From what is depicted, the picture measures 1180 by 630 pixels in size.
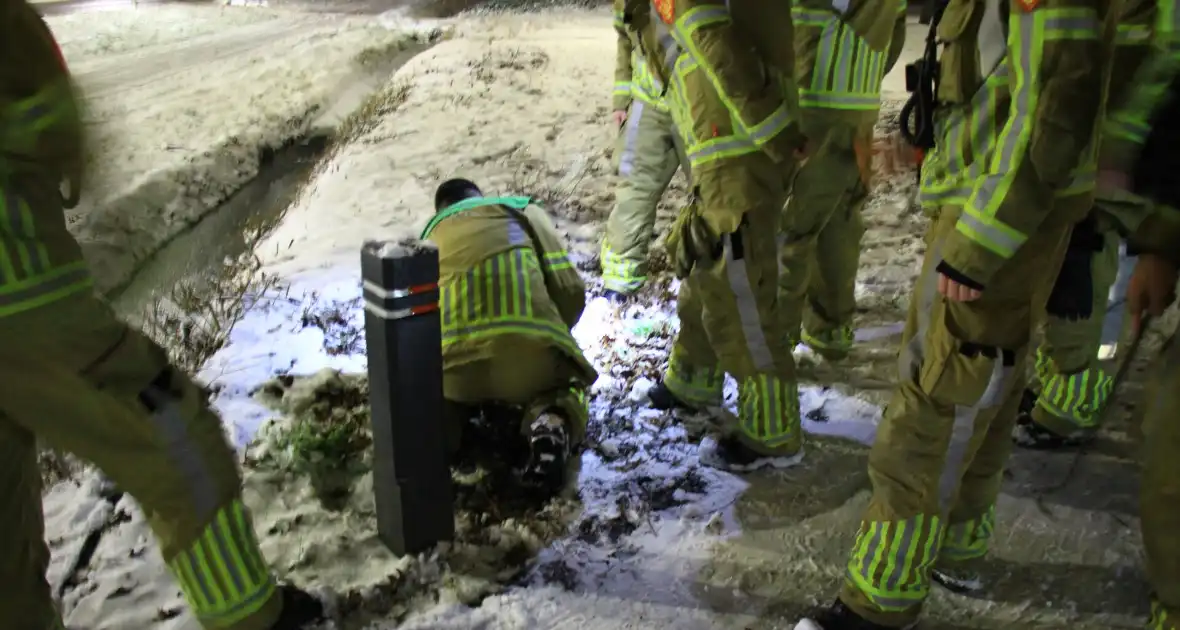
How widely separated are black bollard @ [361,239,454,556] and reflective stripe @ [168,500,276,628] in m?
0.49

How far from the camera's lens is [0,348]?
1852 millimetres

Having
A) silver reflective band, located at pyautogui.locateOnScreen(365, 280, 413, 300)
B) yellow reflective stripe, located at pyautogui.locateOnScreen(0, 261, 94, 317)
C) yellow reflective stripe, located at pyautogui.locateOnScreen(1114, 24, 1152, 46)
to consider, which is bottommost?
silver reflective band, located at pyautogui.locateOnScreen(365, 280, 413, 300)

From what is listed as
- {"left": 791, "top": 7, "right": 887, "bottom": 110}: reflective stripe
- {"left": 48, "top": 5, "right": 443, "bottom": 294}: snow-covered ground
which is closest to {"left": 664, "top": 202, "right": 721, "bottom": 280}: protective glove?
{"left": 791, "top": 7, "right": 887, "bottom": 110}: reflective stripe

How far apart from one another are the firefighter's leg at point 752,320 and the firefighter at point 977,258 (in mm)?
699

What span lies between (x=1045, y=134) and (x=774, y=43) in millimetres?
1149

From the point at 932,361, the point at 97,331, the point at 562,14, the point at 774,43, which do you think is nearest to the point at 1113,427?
the point at 932,361

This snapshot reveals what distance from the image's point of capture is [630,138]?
4887 mm

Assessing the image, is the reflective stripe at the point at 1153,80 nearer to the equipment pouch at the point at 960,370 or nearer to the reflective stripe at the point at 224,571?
the equipment pouch at the point at 960,370

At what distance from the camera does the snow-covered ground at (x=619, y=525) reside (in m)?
2.73

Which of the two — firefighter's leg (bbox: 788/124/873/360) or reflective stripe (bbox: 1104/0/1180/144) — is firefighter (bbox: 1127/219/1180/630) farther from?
firefighter's leg (bbox: 788/124/873/360)

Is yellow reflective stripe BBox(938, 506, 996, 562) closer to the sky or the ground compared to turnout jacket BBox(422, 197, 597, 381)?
closer to the ground

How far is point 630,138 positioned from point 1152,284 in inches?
114

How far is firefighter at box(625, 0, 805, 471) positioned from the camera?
2848mm

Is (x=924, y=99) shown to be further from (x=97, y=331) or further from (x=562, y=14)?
(x=562, y=14)
